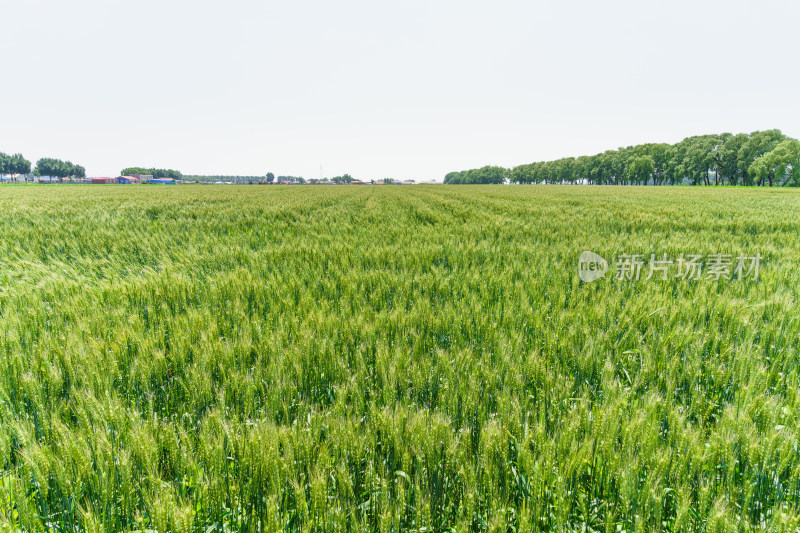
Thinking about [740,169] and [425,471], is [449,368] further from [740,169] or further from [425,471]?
[740,169]

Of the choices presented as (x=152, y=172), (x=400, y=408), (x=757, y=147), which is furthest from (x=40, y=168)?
(x=757, y=147)

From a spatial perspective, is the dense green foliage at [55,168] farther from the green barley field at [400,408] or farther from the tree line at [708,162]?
the tree line at [708,162]

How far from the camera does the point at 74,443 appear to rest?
3.62 feet

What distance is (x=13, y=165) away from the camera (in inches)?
4592

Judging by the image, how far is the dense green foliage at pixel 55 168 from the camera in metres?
131

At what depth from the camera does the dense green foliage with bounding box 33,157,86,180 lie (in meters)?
131

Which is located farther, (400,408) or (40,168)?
(40,168)

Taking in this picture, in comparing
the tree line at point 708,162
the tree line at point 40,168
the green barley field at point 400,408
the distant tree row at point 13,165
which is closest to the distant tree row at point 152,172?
the tree line at point 40,168

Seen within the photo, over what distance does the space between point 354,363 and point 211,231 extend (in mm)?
7118

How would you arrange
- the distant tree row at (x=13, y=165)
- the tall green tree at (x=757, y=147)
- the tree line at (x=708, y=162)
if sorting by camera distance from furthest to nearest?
1. the distant tree row at (x=13, y=165)
2. the tall green tree at (x=757, y=147)
3. the tree line at (x=708, y=162)

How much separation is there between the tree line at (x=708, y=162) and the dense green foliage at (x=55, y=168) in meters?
197

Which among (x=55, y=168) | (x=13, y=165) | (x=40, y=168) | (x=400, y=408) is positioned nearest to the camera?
(x=400, y=408)

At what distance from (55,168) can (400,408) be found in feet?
644

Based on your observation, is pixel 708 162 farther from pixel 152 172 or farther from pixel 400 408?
pixel 152 172
